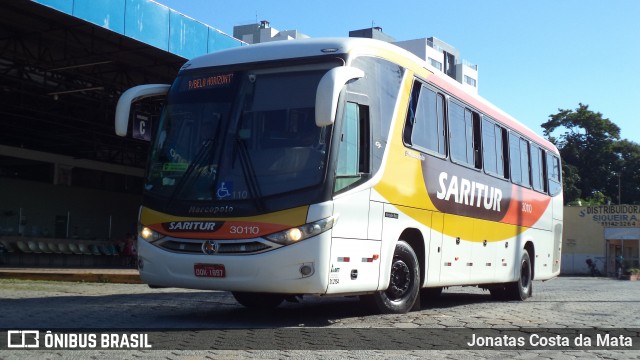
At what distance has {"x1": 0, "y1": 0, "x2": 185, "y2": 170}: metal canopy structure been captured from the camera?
2120 centimetres

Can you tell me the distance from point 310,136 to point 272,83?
92cm

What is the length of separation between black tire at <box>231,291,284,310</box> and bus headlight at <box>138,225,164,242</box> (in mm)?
2155

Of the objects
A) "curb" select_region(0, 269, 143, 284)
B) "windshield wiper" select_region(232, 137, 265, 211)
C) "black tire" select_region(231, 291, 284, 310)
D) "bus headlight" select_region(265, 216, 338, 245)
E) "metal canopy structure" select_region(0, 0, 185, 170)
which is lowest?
"curb" select_region(0, 269, 143, 284)

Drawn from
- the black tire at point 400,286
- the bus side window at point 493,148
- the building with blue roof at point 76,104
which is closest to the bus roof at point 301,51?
the building with blue roof at point 76,104

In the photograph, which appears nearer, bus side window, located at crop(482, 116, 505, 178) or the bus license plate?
A: the bus license plate

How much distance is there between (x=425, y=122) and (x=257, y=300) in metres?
3.53

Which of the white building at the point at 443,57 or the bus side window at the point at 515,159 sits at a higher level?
the white building at the point at 443,57

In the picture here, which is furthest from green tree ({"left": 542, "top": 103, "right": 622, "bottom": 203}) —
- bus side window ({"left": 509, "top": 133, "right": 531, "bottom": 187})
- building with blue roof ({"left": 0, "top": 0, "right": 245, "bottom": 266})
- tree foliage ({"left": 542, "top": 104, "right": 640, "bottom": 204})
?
bus side window ({"left": 509, "top": 133, "right": 531, "bottom": 187})

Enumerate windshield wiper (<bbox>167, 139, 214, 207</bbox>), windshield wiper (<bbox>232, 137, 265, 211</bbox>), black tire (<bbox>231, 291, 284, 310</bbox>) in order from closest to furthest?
windshield wiper (<bbox>232, 137, 265, 211</bbox>), windshield wiper (<bbox>167, 139, 214, 207</bbox>), black tire (<bbox>231, 291, 284, 310</bbox>)

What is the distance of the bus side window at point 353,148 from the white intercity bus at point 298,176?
0.8 inches

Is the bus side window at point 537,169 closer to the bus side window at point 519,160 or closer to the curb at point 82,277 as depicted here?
the bus side window at point 519,160

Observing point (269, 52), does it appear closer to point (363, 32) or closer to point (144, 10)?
point (144, 10)

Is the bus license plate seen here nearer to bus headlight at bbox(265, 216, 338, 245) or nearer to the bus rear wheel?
bus headlight at bbox(265, 216, 338, 245)

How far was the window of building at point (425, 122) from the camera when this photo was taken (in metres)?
9.55
